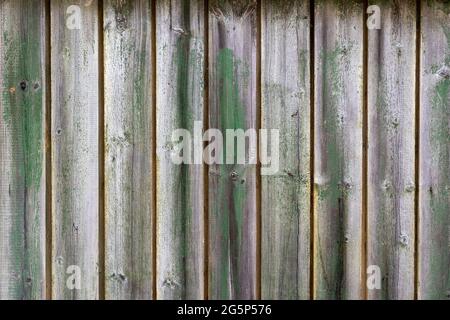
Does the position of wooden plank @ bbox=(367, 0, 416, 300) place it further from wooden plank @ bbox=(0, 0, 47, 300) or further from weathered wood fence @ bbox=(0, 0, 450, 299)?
wooden plank @ bbox=(0, 0, 47, 300)

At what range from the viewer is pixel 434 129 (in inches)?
70.7

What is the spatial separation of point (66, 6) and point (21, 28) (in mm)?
152

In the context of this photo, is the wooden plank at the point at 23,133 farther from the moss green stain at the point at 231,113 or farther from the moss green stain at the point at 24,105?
the moss green stain at the point at 231,113

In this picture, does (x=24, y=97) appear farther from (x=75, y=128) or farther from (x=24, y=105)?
(x=75, y=128)

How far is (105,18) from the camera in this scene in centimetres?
179

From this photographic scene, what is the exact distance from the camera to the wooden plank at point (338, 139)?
1.79m

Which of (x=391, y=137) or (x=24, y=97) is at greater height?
(x=24, y=97)

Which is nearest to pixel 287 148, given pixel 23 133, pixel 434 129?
pixel 434 129

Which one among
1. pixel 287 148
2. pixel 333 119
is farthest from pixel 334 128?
pixel 287 148

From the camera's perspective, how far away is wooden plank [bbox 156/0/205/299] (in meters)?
1.79

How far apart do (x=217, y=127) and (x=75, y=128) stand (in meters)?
0.43

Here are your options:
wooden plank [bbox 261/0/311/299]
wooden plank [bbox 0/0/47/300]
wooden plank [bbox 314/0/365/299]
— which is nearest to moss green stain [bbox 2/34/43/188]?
wooden plank [bbox 0/0/47/300]

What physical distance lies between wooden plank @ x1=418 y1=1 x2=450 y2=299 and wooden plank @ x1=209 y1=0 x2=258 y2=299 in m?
0.51
